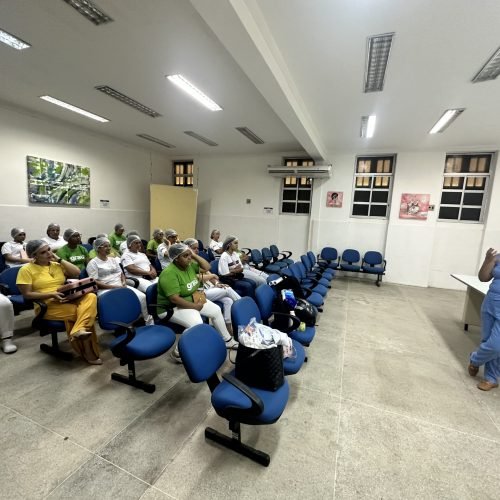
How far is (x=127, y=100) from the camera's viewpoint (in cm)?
448

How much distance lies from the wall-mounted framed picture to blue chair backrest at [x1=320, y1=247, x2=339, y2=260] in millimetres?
6289

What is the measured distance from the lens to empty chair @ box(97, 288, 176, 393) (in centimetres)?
213

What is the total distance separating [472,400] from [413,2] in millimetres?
3508

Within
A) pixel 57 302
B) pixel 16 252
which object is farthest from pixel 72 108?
pixel 57 302

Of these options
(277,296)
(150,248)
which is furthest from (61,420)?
(150,248)

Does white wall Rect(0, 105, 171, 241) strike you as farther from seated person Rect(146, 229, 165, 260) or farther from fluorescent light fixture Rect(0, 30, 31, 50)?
fluorescent light fixture Rect(0, 30, 31, 50)

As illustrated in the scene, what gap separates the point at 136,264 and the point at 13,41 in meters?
2.98

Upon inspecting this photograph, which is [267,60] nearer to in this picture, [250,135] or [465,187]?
[250,135]

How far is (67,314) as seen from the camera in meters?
2.54

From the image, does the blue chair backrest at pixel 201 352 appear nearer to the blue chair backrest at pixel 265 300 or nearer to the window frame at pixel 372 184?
the blue chair backrest at pixel 265 300

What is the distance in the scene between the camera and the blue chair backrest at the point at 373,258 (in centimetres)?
664

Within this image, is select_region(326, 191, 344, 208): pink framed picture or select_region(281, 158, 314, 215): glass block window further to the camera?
select_region(281, 158, 314, 215): glass block window

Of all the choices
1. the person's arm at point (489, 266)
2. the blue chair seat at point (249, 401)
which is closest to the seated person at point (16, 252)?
the blue chair seat at point (249, 401)

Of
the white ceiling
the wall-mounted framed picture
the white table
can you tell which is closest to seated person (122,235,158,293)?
the white ceiling
